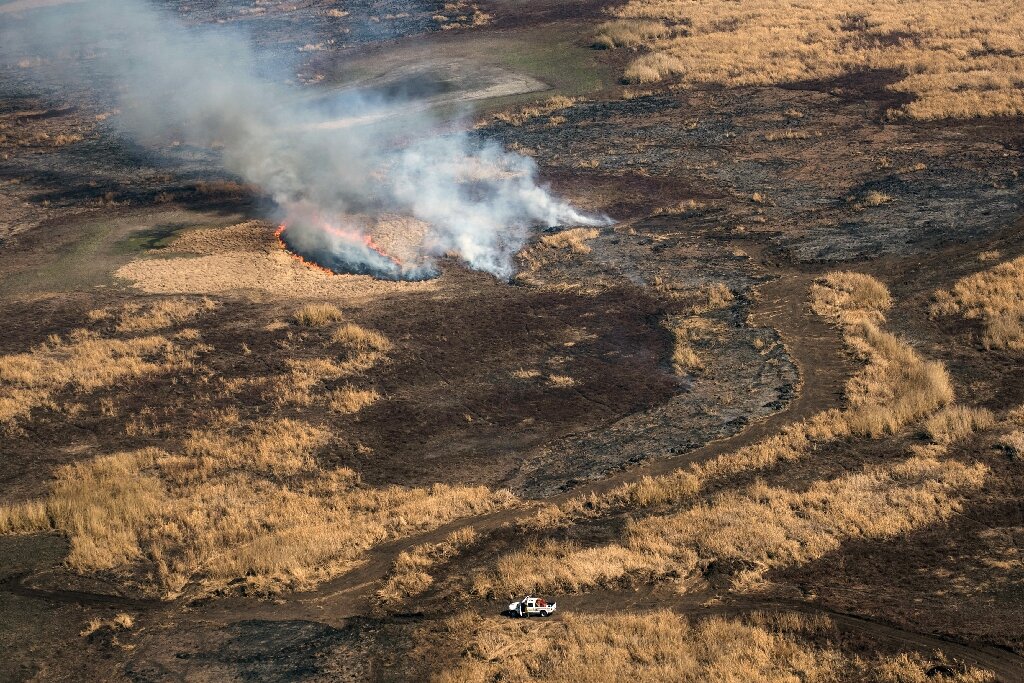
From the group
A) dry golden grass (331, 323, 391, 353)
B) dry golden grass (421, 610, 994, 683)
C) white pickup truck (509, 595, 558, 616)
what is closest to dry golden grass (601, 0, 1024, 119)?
dry golden grass (331, 323, 391, 353)

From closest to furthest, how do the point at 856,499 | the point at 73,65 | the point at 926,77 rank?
the point at 856,499
the point at 926,77
the point at 73,65

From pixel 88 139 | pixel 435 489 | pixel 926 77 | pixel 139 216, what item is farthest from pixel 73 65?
pixel 435 489

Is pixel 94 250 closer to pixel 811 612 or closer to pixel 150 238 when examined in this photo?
pixel 150 238

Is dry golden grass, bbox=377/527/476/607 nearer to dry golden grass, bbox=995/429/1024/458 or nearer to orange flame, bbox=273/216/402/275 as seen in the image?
dry golden grass, bbox=995/429/1024/458

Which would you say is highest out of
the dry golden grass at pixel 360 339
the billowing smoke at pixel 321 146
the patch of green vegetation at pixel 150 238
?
the billowing smoke at pixel 321 146

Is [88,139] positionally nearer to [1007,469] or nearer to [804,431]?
[804,431]

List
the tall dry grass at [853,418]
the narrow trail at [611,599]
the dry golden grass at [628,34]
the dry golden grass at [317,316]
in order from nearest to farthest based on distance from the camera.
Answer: the narrow trail at [611,599] → the tall dry grass at [853,418] → the dry golden grass at [317,316] → the dry golden grass at [628,34]

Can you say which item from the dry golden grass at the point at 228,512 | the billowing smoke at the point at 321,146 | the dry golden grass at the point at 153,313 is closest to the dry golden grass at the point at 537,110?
the billowing smoke at the point at 321,146

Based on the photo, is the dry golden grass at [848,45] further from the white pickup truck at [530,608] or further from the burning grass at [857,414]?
the white pickup truck at [530,608]
